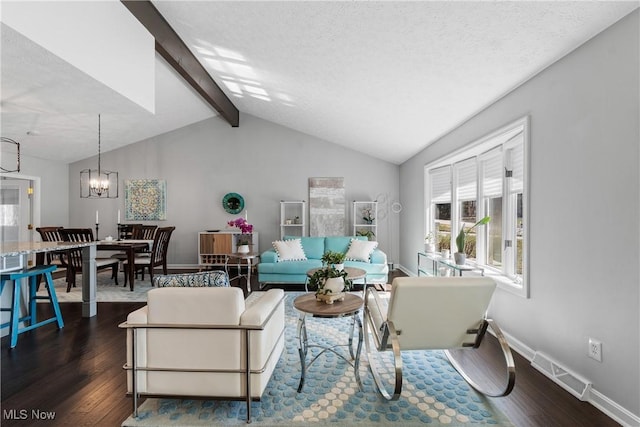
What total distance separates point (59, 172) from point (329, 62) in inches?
269

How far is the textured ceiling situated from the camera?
6.79 feet

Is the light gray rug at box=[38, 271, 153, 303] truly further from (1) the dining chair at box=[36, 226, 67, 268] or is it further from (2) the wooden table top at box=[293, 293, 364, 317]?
(2) the wooden table top at box=[293, 293, 364, 317]

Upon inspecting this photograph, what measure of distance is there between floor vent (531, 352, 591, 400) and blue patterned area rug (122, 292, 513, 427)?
598 millimetres

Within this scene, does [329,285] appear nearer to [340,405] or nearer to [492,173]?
[340,405]

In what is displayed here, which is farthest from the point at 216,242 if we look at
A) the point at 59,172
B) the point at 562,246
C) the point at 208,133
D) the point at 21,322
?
the point at 562,246

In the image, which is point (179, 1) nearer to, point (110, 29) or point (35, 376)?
point (110, 29)

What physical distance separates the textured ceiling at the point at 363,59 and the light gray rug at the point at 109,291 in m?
2.50

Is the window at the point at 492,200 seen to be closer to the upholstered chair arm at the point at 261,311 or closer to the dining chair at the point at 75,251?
the upholstered chair arm at the point at 261,311

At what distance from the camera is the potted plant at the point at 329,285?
7.75ft

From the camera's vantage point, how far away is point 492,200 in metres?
3.56

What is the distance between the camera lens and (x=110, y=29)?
2.85m

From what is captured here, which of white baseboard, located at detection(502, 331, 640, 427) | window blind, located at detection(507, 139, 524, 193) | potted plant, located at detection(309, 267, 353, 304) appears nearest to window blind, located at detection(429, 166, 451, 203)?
window blind, located at detection(507, 139, 524, 193)

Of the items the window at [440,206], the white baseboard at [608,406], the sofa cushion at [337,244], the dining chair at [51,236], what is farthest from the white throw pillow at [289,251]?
the white baseboard at [608,406]

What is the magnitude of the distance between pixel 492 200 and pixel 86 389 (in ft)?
13.4
